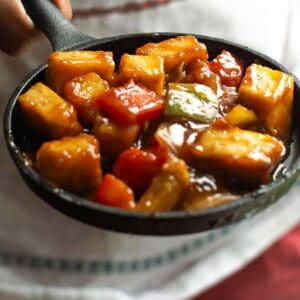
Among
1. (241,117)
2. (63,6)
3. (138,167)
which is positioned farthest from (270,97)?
(63,6)

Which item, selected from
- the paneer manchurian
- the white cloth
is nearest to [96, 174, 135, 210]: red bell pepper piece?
the paneer manchurian

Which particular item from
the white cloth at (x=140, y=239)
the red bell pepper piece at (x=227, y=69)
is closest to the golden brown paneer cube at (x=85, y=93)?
the red bell pepper piece at (x=227, y=69)

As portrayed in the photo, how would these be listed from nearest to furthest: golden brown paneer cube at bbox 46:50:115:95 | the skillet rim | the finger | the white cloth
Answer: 1. the skillet rim
2. golden brown paneer cube at bbox 46:50:115:95
3. the finger
4. the white cloth

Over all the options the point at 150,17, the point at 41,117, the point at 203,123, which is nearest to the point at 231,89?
the point at 203,123

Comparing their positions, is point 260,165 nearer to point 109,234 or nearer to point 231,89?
point 231,89

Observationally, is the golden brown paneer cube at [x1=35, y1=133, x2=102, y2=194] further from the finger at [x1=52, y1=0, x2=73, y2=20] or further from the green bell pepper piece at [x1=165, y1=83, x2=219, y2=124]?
the finger at [x1=52, y1=0, x2=73, y2=20]

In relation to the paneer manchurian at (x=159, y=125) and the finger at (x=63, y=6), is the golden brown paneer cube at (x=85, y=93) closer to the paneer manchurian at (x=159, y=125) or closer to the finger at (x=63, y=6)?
the paneer manchurian at (x=159, y=125)

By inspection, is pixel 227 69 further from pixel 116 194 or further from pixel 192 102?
pixel 116 194
